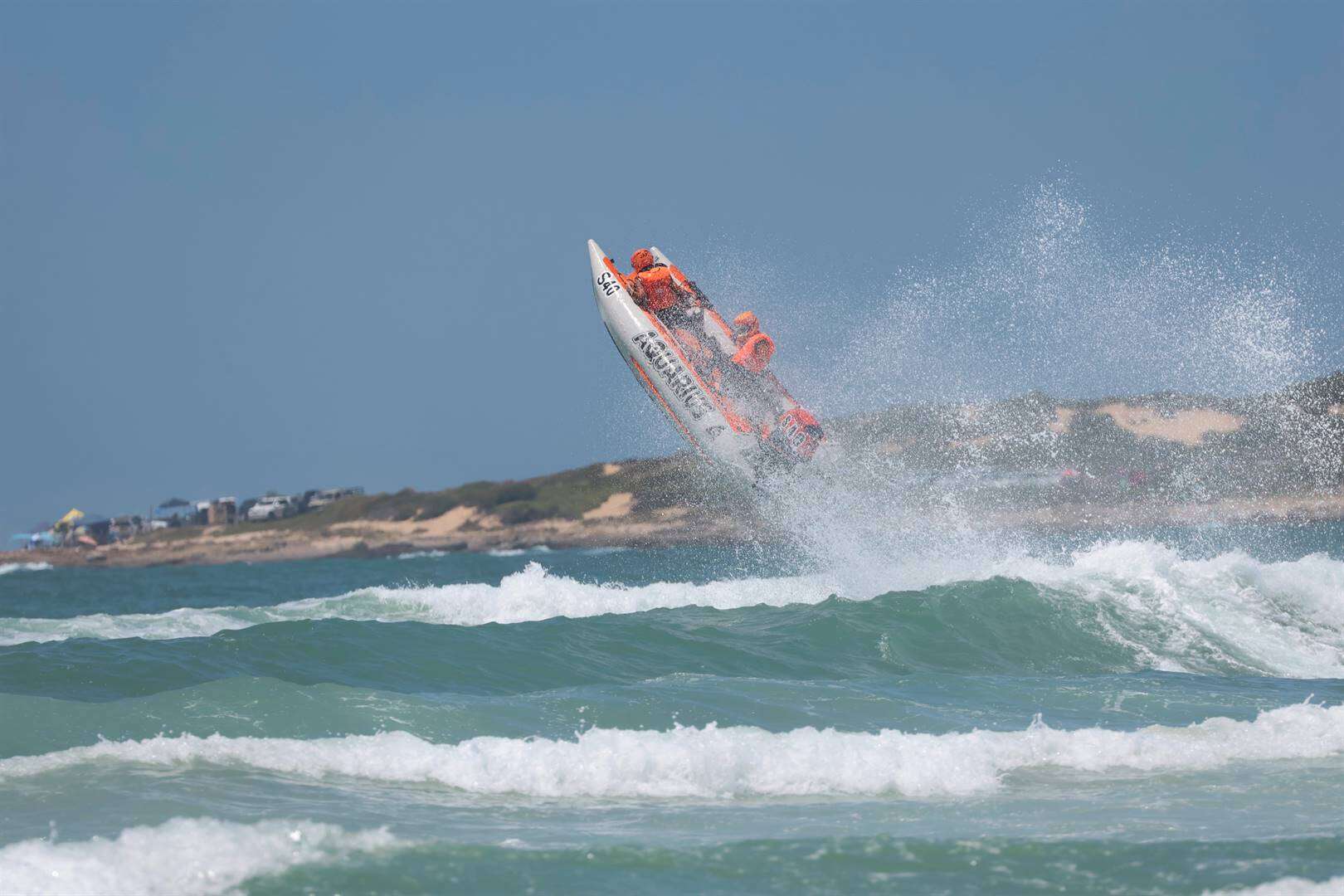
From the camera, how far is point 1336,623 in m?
15.5

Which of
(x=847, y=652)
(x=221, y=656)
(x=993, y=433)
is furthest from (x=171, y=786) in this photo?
(x=993, y=433)

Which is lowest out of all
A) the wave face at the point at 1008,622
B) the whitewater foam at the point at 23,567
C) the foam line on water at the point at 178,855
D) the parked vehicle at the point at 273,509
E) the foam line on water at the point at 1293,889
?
the foam line on water at the point at 1293,889

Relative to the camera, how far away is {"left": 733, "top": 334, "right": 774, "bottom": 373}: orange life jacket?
20500mm

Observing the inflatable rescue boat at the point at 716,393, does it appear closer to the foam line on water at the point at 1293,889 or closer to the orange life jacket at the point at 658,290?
the orange life jacket at the point at 658,290

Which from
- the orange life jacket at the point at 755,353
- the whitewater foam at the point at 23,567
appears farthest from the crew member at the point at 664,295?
the whitewater foam at the point at 23,567

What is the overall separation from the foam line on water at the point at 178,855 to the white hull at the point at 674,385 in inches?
562

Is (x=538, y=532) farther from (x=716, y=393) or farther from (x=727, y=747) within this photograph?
(x=727, y=747)

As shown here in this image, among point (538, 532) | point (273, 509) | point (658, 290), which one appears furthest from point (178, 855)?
point (273, 509)

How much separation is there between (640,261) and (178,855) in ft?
55.6

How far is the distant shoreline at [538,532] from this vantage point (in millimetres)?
45156

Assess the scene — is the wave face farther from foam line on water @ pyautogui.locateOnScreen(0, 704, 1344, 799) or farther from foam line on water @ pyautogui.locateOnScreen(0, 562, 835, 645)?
foam line on water @ pyautogui.locateOnScreen(0, 704, 1344, 799)

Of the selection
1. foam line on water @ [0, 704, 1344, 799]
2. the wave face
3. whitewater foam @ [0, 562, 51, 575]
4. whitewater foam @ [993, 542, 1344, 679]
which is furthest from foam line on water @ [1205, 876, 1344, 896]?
whitewater foam @ [0, 562, 51, 575]

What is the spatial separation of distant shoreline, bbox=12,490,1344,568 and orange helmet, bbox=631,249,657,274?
19850mm

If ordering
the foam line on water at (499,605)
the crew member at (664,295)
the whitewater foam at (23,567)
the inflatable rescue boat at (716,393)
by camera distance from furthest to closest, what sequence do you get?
the whitewater foam at (23,567) → the crew member at (664,295) → the inflatable rescue boat at (716,393) → the foam line on water at (499,605)
